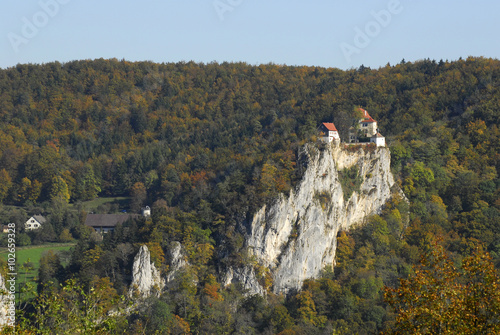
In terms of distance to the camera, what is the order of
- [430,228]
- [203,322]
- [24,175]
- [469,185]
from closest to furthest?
[203,322]
[430,228]
[469,185]
[24,175]

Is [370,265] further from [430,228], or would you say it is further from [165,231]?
[165,231]

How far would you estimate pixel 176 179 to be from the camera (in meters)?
76.8

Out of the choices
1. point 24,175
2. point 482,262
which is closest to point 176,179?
point 24,175

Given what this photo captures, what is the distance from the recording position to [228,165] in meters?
64.1

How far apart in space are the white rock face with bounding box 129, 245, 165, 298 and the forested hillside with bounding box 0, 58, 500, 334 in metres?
1.01

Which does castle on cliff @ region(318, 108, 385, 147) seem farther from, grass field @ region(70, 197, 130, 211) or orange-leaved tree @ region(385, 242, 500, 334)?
orange-leaved tree @ region(385, 242, 500, 334)

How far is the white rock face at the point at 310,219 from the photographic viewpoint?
51.6m

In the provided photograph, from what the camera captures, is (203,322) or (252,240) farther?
(252,240)

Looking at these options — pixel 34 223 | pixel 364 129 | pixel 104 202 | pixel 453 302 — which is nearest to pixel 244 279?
pixel 364 129

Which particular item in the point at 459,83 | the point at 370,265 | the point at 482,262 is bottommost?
the point at 370,265

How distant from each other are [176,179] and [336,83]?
1017 inches

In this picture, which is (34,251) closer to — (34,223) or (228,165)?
(34,223)

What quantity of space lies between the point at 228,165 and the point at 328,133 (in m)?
12.4

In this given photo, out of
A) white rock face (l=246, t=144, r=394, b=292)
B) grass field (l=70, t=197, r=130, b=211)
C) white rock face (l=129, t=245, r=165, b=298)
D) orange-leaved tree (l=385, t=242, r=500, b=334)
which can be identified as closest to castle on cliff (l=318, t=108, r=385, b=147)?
white rock face (l=246, t=144, r=394, b=292)
